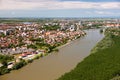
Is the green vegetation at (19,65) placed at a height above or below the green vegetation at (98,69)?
below

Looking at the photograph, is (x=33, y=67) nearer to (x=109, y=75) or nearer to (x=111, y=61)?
(x=111, y=61)

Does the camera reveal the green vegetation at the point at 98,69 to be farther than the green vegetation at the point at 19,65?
No

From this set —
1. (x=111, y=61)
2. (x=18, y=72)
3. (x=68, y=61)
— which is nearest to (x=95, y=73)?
(x=111, y=61)

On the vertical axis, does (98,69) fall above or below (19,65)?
above

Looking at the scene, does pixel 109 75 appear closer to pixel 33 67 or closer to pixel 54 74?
pixel 54 74

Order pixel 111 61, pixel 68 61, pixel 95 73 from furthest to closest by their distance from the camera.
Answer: pixel 68 61 → pixel 111 61 → pixel 95 73

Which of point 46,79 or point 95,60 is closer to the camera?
point 46,79

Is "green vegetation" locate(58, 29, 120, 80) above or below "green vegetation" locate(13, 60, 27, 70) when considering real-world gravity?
above

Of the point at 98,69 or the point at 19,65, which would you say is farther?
the point at 19,65

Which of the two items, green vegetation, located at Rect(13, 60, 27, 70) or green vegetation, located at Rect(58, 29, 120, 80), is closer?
green vegetation, located at Rect(58, 29, 120, 80)

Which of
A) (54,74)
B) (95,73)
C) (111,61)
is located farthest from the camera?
(111,61)
